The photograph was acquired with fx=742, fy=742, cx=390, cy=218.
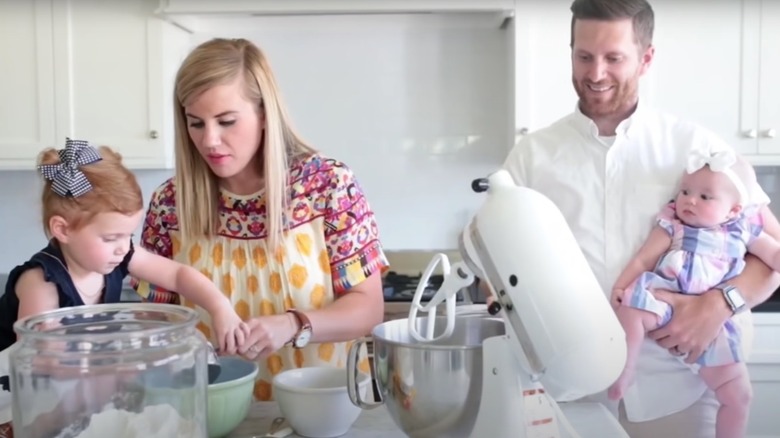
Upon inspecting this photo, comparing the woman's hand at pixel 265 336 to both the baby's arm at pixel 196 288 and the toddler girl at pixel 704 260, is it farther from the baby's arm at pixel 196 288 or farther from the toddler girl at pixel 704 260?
the toddler girl at pixel 704 260

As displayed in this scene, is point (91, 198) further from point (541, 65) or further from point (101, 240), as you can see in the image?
point (541, 65)

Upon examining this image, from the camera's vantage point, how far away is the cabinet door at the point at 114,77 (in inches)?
97.3

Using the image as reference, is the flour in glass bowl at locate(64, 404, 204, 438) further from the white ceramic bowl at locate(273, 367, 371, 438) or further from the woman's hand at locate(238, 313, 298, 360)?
the woman's hand at locate(238, 313, 298, 360)

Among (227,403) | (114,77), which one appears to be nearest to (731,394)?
(227,403)

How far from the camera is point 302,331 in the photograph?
1223mm

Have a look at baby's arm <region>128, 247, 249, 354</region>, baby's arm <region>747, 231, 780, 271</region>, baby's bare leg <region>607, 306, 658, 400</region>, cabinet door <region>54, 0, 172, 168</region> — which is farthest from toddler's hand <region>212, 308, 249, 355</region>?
cabinet door <region>54, 0, 172, 168</region>

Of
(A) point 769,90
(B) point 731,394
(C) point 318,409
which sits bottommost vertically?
(B) point 731,394

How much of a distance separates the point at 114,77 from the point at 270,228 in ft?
4.79

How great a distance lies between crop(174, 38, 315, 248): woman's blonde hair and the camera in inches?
49.4

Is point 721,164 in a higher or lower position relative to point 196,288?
higher

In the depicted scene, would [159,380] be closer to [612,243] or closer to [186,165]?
[186,165]

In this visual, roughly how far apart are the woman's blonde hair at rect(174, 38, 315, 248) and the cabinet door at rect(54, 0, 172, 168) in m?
1.23

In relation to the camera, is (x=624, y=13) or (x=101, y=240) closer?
(x=101, y=240)

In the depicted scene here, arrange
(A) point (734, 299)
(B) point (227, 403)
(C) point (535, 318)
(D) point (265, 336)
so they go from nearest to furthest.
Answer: (C) point (535, 318)
(B) point (227, 403)
(D) point (265, 336)
(A) point (734, 299)
